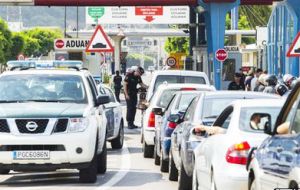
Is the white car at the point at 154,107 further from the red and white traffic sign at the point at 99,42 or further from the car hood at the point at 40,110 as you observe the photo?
the red and white traffic sign at the point at 99,42

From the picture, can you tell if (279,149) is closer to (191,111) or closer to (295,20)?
(191,111)

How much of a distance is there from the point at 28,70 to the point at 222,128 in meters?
6.87

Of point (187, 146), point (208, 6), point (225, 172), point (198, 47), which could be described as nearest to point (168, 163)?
point (187, 146)

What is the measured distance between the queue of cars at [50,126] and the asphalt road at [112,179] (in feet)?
1.01

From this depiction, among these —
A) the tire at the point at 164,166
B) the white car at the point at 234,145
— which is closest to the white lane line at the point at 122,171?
the tire at the point at 164,166

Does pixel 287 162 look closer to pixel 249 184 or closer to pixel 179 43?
pixel 249 184

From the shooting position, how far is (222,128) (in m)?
12.2

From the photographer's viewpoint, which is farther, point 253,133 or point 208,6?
point 208,6

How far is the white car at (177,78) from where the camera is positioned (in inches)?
1009

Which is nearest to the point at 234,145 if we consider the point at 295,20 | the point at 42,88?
the point at 42,88

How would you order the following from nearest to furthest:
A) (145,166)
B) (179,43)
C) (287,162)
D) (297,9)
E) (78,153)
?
(287,162) < (78,153) < (145,166) < (297,9) < (179,43)

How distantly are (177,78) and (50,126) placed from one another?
999 cm

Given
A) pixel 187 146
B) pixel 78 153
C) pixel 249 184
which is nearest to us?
pixel 249 184

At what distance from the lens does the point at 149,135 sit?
72.6ft
